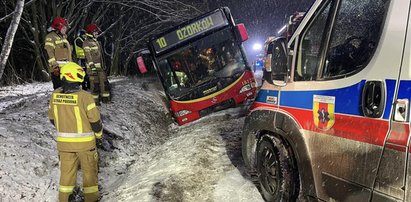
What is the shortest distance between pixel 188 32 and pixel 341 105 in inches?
324

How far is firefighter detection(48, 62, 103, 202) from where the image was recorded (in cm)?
486

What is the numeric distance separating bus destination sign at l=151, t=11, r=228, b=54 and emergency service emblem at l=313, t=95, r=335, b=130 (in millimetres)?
7792

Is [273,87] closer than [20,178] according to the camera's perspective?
Yes

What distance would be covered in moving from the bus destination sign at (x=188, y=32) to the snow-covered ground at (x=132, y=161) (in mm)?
2125

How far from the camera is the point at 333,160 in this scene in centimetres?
325

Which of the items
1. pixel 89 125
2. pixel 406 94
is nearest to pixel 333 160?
pixel 406 94

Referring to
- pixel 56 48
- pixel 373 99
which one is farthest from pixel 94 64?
pixel 373 99

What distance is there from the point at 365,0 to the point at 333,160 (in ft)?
4.20

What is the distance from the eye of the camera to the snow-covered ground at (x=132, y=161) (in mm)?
5312

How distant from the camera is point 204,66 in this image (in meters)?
11.2

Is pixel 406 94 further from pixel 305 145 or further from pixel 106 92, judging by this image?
pixel 106 92

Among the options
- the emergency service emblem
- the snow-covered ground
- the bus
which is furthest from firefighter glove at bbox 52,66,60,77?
the emergency service emblem

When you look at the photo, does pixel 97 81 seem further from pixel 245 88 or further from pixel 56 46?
pixel 245 88

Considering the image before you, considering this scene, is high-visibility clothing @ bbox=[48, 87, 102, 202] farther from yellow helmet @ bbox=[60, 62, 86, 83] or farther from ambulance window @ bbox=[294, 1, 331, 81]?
ambulance window @ bbox=[294, 1, 331, 81]
